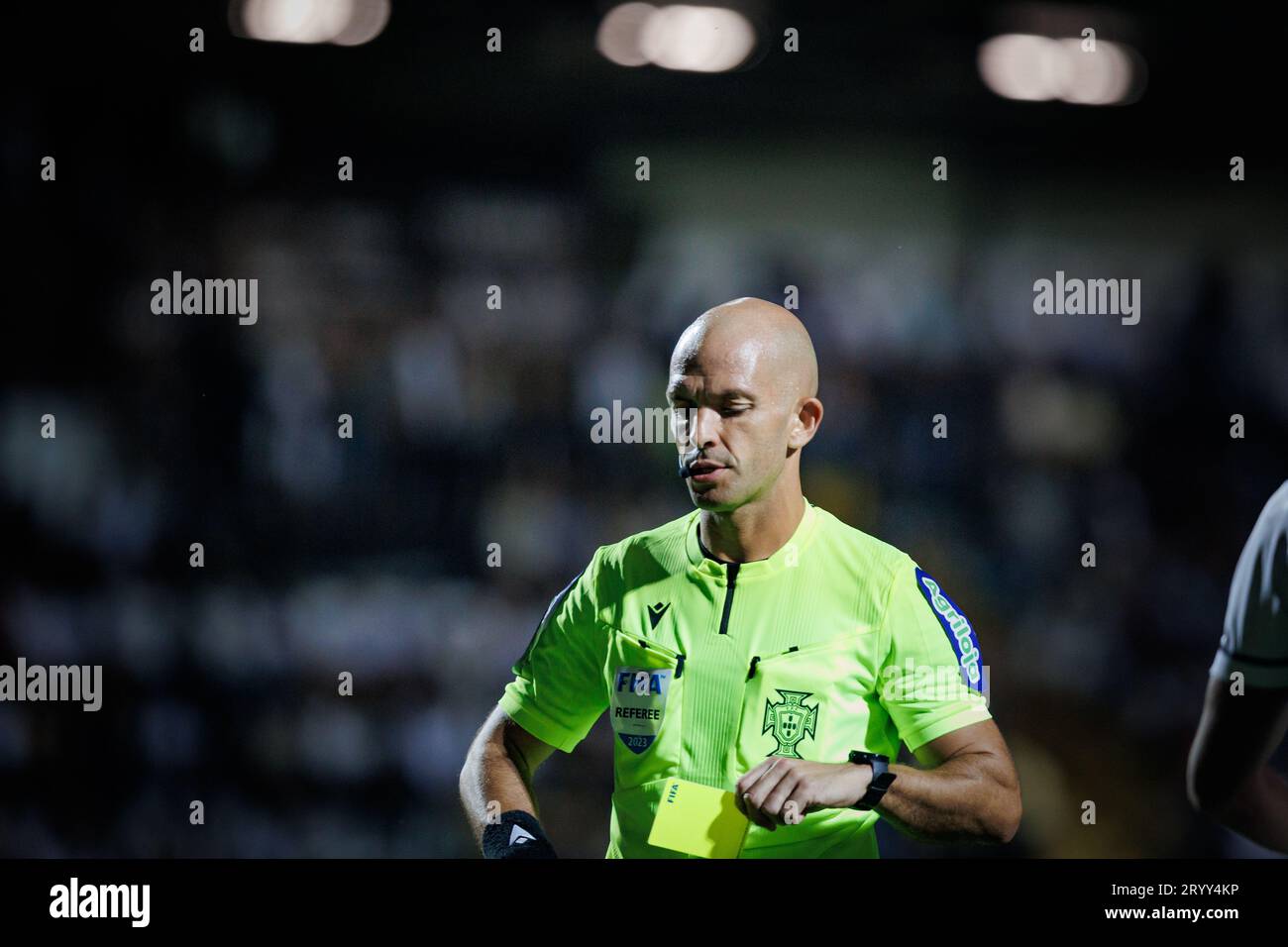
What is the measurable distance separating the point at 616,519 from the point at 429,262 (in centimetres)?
98

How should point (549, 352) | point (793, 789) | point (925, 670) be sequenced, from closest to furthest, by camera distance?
point (793, 789) → point (925, 670) → point (549, 352)

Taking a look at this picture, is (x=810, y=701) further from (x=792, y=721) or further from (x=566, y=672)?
(x=566, y=672)

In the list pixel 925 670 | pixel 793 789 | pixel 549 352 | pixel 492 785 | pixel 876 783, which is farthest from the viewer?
pixel 549 352

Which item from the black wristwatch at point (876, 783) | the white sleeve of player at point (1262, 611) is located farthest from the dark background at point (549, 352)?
the black wristwatch at point (876, 783)

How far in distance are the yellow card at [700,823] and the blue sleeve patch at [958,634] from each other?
0.65 m

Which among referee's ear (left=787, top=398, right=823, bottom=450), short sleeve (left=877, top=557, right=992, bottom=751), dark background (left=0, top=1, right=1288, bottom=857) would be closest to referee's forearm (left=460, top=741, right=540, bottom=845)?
dark background (left=0, top=1, right=1288, bottom=857)

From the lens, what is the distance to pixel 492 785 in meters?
3.13

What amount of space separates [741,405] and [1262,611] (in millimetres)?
1540

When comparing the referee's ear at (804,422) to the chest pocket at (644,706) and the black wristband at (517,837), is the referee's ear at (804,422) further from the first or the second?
the black wristband at (517,837)

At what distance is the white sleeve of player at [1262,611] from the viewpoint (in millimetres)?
3148

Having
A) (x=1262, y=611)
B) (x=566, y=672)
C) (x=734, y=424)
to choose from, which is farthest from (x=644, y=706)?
(x=1262, y=611)

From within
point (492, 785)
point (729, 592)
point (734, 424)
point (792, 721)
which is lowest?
point (492, 785)
